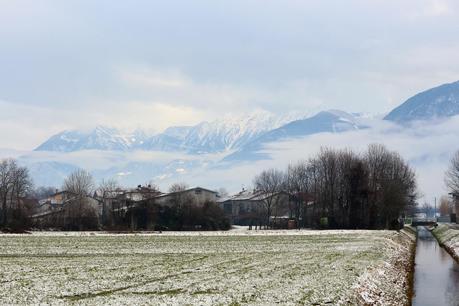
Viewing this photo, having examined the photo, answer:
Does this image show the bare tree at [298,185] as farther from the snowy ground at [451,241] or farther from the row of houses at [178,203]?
the snowy ground at [451,241]

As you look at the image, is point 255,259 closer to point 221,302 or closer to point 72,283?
point 72,283

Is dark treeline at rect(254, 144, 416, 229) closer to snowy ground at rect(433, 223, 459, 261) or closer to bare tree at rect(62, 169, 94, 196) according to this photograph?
snowy ground at rect(433, 223, 459, 261)

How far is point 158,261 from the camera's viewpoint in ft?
129

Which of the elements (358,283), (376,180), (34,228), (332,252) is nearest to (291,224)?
(376,180)

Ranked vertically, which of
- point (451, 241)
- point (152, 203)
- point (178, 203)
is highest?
point (178, 203)

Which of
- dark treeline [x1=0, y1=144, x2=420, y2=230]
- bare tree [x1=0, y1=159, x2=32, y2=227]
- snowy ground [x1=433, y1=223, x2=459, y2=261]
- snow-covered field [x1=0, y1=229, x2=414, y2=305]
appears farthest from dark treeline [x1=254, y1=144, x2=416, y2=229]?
snow-covered field [x1=0, y1=229, x2=414, y2=305]

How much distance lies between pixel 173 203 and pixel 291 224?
26878 millimetres

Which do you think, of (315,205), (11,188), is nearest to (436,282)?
(315,205)

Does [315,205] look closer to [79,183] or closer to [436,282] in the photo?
[79,183]

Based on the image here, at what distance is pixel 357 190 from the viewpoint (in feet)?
406

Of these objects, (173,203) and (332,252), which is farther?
(173,203)

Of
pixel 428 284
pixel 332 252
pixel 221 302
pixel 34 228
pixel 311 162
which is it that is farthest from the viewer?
pixel 311 162

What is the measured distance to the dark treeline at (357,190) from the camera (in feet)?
403

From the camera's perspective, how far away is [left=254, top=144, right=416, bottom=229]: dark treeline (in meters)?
123
